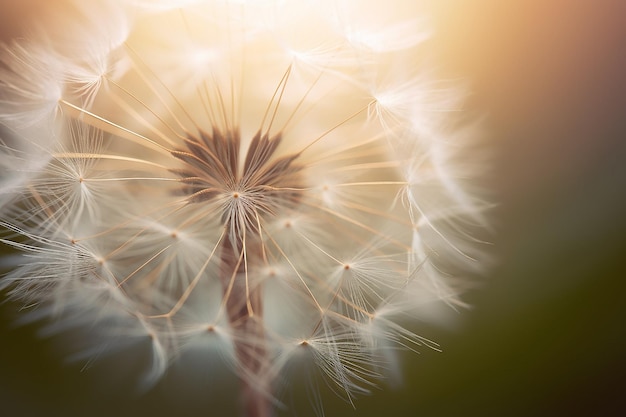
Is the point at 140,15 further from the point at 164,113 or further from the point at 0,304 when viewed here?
the point at 0,304

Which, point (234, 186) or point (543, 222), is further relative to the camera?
point (543, 222)

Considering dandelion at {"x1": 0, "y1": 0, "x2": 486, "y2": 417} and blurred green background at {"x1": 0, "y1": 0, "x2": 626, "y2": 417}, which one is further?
blurred green background at {"x1": 0, "y1": 0, "x2": 626, "y2": 417}

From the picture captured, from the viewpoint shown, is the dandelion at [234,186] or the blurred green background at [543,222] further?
the blurred green background at [543,222]

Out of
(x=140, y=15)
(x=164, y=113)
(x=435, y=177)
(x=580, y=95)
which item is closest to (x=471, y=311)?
(x=435, y=177)
